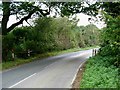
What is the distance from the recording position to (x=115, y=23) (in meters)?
12.8

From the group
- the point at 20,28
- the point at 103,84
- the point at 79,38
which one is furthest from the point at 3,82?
the point at 79,38

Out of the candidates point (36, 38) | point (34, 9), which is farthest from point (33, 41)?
point (34, 9)

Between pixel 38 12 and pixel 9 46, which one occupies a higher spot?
pixel 38 12

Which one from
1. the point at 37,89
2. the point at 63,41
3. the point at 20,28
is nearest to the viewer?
the point at 37,89

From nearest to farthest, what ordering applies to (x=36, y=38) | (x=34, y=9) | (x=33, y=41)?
(x=34, y=9)
(x=33, y=41)
(x=36, y=38)

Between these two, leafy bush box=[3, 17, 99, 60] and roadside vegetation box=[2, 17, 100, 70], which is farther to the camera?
leafy bush box=[3, 17, 99, 60]

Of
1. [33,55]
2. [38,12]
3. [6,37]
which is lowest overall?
[33,55]

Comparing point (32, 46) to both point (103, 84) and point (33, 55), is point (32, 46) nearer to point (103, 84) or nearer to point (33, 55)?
point (33, 55)

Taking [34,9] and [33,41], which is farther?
[33,41]

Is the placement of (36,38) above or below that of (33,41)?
above

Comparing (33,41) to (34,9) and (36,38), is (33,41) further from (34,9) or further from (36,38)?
(34,9)

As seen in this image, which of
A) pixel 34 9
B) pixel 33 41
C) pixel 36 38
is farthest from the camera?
pixel 36 38

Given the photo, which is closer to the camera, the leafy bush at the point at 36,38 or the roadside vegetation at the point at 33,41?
the roadside vegetation at the point at 33,41

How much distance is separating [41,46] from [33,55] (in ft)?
10.7
